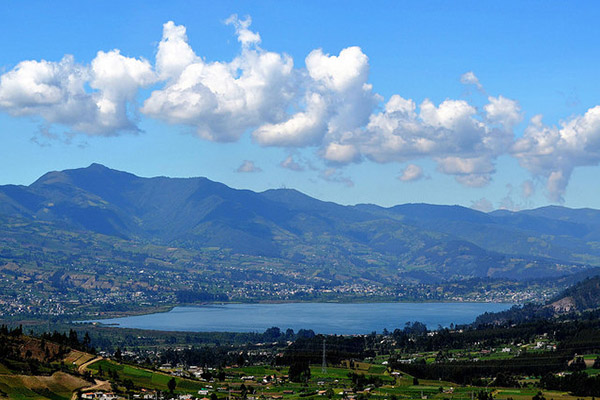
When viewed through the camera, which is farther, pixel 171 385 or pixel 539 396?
pixel 539 396

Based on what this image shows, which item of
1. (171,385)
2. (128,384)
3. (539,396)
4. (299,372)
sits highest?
(128,384)

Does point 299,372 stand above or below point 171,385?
below

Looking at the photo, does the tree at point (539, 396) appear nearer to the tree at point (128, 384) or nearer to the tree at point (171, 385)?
the tree at point (171, 385)

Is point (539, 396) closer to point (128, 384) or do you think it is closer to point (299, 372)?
point (299, 372)

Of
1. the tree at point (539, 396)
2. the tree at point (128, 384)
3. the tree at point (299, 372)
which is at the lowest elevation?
the tree at point (539, 396)

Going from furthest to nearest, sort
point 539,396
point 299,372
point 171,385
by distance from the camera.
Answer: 1. point 299,372
2. point 539,396
3. point 171,385

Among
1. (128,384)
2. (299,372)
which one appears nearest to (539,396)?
(299,372)

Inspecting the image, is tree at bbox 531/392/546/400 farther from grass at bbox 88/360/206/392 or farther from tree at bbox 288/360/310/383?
grass at bbox 88/360/206/392

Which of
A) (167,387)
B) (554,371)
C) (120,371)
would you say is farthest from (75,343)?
(554,371)

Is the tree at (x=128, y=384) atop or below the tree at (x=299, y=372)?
atop


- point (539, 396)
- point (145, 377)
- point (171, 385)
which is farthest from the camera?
point (145, 377)

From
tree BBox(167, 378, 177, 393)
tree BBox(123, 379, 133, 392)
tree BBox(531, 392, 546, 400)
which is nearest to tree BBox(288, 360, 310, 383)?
tree BBox(167, 378, 177, 393)

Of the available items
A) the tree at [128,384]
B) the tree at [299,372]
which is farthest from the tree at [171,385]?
the tree at [299,372]

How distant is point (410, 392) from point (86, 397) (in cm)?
4530
